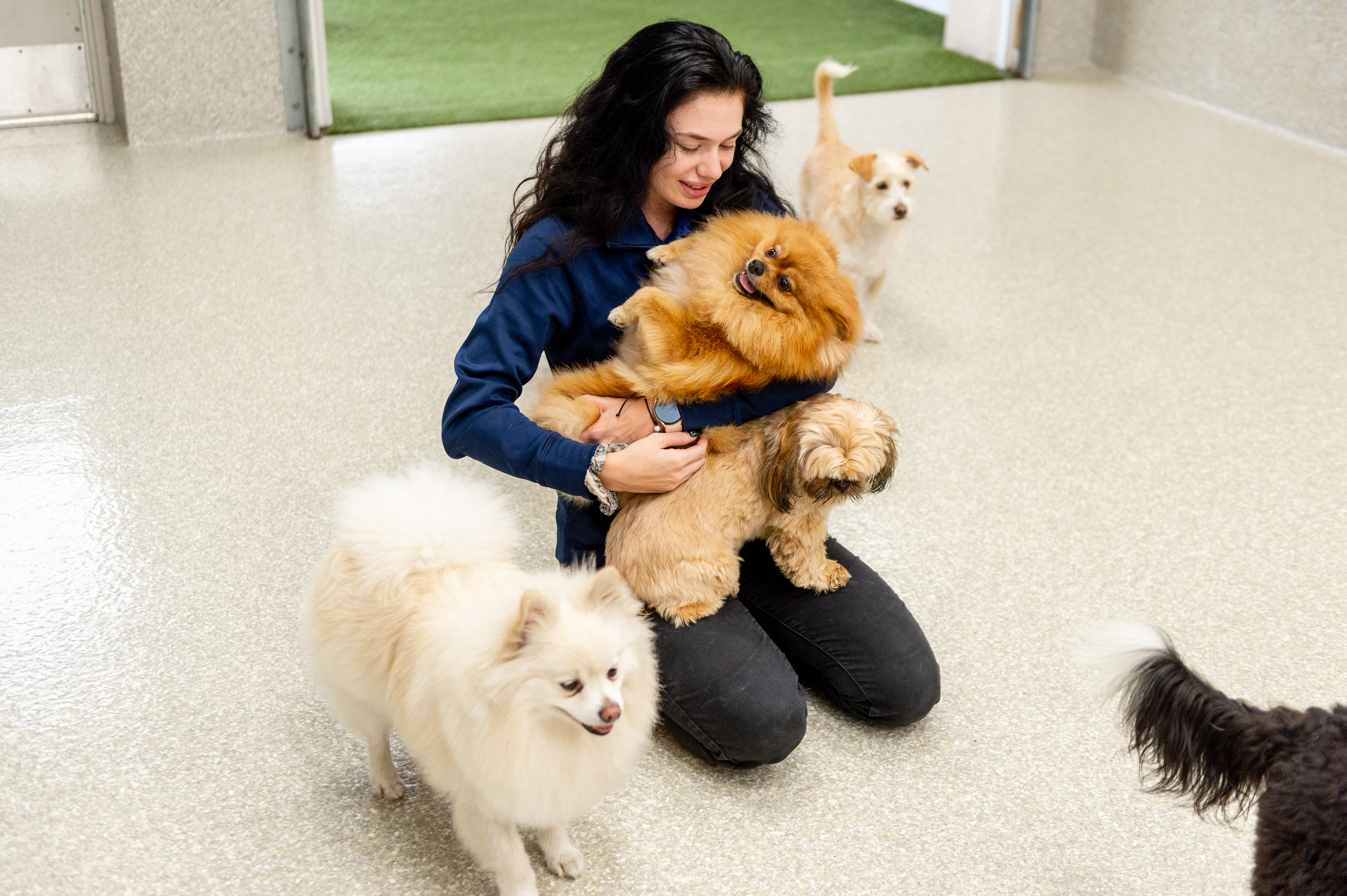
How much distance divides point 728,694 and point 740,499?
0.29 m

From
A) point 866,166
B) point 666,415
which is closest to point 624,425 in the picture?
point 666,415

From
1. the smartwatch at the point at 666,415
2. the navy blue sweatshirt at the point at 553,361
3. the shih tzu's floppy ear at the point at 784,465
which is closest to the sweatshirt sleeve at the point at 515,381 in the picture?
the navy blue sweatshirt at the point at 553,361

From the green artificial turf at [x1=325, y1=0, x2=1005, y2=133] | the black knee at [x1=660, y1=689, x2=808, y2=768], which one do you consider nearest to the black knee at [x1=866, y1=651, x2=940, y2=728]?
the black knee at [x1=660, y1=689, x2=808, y2=768]

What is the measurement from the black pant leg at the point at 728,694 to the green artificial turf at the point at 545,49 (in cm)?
334

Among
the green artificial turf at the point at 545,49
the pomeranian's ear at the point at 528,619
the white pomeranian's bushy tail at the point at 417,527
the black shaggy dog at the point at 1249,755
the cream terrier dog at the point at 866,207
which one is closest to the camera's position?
the black shaggy dog at the point at 1249,755

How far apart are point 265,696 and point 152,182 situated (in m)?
3.07

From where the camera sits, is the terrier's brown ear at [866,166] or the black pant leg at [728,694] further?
the terrier's brown ear at [866,166]

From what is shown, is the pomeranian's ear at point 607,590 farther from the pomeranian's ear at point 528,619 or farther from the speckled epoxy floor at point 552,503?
the speckled epoxy floor at point 552,503

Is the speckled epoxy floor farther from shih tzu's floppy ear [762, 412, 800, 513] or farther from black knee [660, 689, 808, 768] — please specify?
shih tzu's floppy ear [762, 412, 800, 513]

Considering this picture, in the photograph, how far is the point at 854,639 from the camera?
175 cm

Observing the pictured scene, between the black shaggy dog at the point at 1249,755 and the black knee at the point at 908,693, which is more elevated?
the black shaggy dog at the point at 1249,755

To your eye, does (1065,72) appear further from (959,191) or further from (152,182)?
(152,182)

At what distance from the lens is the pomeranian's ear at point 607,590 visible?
1.26 m

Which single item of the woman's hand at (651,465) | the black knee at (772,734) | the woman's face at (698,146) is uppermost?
the woman's face at (698,146)
